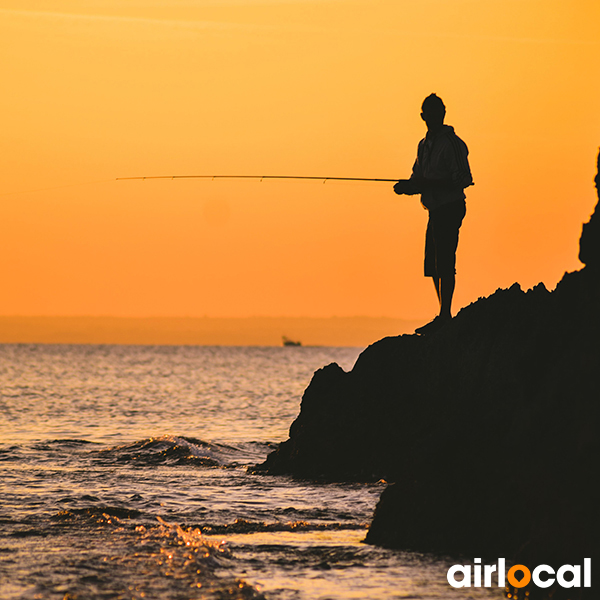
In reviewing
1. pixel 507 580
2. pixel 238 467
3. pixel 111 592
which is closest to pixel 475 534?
pixel 507 580

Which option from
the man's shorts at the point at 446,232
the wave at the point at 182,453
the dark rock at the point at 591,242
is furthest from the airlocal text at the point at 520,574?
the wave at the point at 182,453

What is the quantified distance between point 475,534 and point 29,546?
356 cm

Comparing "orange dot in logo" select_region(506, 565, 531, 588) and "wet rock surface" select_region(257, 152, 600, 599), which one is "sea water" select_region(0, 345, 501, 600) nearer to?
"orange dot in logo" select_region(506, 565, 531, 588)

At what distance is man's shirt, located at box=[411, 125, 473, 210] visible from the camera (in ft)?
30.3

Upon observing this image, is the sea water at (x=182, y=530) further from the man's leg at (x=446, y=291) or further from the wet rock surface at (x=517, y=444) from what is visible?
the man's leg at (x=446, y=291)

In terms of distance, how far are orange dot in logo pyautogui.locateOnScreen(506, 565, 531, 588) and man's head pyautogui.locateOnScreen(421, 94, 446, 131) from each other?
4897 millimetres

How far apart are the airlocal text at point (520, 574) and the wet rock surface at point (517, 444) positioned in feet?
0.17

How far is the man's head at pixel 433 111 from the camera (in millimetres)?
9312

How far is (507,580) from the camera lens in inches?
238

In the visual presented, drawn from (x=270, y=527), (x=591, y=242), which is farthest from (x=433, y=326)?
(x=591, y=242)

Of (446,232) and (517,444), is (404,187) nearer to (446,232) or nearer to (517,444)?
(446,232)

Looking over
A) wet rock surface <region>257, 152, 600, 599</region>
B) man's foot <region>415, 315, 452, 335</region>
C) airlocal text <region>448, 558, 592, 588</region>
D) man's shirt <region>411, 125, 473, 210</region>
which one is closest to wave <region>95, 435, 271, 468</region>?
man's foot <region>415, 315, 452, 335</region>

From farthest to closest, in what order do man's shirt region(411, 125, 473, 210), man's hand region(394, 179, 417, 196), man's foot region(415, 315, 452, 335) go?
1. man's foot region(415, 315, 452, 335)
2. man's hand region(394, 179, 417, 196)
3. man's shirt region(411, 125, 473, 210)

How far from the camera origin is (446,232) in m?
9.40
